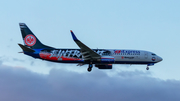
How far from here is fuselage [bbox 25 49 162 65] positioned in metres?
76.1

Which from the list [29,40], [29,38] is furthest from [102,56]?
[29,38]

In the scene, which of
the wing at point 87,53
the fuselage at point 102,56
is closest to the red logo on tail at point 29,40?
the fuselage at point 102,56

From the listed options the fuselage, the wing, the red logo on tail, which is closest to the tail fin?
the red logo on tail

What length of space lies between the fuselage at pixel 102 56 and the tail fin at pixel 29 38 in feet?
8.40

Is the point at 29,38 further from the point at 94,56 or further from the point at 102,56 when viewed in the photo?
the point at 102,56

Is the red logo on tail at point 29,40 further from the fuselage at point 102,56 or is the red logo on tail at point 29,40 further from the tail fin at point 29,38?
the fuselage at point 102,56

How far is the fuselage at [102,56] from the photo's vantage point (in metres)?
76.1

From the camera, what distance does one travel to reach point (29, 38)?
263 ft

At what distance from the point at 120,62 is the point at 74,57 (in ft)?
31.5

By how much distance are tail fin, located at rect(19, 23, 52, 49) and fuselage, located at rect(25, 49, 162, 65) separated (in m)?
2.56

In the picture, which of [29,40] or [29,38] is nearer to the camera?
[29,40]

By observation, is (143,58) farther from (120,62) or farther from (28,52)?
(28,52)

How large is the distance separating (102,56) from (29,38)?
1669cm

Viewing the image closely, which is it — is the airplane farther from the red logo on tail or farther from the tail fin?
the red logo on tail
